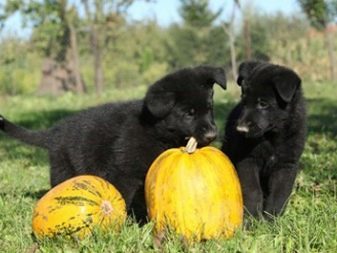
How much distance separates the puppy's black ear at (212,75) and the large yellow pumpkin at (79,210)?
1.02 meters

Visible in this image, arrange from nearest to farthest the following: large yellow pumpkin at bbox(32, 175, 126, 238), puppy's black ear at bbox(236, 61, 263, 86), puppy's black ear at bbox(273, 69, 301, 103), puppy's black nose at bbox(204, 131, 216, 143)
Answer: large yellow pumpkin at bbox(32, 175, 126, 238) → puppy's black nose at bbox(204, 131, 216, 143) → puppy's black ear at bbox(273, 69, 301, 103) → puppy's black ear at bbox(236, 61, 263, 86)

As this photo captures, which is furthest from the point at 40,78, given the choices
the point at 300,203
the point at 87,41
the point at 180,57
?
the point at 300,203

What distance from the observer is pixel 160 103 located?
4.09m

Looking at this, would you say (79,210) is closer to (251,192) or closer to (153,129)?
(153,129)

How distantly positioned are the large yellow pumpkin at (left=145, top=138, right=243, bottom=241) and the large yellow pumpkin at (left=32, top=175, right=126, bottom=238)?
275 millimetres

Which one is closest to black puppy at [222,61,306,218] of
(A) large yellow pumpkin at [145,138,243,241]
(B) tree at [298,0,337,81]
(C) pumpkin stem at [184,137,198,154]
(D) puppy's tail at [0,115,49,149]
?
(C) pumpkin stem at [184,137,198,154]

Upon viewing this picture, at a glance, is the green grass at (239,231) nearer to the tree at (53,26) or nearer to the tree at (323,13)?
the tree at (323,13)

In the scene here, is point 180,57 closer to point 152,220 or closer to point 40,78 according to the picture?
point 40,78

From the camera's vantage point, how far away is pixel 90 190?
3793 mm

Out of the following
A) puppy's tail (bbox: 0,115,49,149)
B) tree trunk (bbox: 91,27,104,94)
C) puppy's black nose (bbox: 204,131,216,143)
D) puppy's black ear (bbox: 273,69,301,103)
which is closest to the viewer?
puppy's black nose (bbox: 204,131,216,143)

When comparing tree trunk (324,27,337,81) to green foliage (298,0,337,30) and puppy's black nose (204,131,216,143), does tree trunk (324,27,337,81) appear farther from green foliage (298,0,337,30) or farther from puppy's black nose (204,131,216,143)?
puppy's black nose (204,131,216,143)

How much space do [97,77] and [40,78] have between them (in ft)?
27.2

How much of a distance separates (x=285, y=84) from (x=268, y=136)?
17.3 inches

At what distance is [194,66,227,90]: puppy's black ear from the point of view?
4.23 meters
